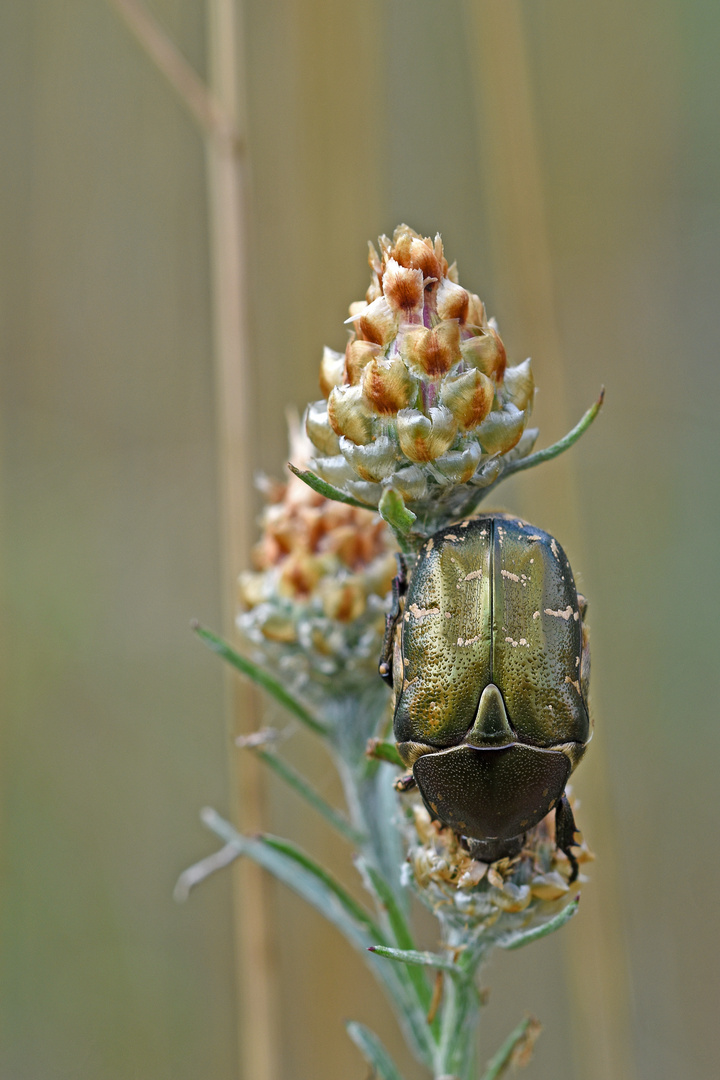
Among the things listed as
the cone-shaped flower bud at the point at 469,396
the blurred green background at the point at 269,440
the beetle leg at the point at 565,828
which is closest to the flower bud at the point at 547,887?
the beetle leg at the point at 565,828

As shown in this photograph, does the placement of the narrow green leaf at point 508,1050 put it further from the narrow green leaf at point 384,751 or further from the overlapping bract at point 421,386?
the overlapping bract at point 421,386

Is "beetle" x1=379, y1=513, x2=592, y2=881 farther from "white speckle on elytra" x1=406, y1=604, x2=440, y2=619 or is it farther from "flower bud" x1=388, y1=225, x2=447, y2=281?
"flower bud" x1=388, y1=225, x2=447, y2=281

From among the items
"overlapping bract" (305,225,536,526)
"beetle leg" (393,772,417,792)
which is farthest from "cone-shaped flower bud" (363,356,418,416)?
"beetle leg" (393,772,417,792)

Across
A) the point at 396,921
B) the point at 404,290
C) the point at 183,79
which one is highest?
the point at 183,79

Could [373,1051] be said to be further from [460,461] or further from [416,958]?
[460,461]

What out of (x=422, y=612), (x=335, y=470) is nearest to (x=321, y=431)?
(x=335, y=470)

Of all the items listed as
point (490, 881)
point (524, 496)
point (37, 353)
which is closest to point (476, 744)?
point (490, 881)
